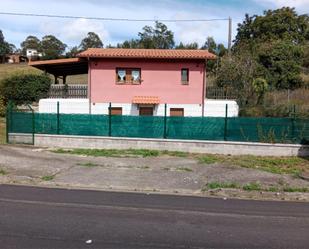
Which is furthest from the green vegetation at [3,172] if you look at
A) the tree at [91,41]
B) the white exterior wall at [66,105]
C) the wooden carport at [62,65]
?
the tree at [91,41]

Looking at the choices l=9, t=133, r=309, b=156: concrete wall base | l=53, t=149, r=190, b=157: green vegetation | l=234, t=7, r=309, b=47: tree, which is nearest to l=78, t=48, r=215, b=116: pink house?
l=9, t=133, r=309, b=156: concrete wall base

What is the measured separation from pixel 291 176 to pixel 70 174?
21.5ft

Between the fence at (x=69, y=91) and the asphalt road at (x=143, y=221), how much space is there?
2051 cm

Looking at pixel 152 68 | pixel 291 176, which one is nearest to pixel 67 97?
pixel 152 68

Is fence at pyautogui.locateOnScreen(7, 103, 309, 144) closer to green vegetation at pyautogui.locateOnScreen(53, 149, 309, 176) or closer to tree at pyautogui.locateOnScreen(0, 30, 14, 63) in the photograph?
green vegetation at pyautogui.locateOnScreen(53, 149, 309, 176)

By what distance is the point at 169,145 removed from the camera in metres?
18.2

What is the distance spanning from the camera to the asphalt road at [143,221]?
6336 mm

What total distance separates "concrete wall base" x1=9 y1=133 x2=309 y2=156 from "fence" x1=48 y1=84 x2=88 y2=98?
1112 cm

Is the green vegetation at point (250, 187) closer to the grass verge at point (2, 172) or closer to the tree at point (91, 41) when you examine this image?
the grass verge at point (2, 172)

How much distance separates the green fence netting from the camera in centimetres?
1761

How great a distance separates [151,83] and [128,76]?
61.9 inches

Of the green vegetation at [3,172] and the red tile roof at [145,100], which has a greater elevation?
the red tile roof at [145,100]

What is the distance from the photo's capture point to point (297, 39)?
211ft

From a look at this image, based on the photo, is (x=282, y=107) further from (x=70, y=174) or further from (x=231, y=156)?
(x=70, y=174)
